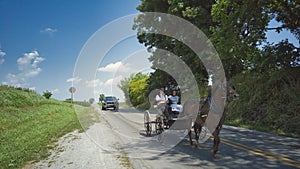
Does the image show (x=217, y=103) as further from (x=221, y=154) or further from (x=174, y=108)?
(x=174, y=108)

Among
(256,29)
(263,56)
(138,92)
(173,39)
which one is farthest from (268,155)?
(138,92)

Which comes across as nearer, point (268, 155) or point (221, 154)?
point (268, 155)

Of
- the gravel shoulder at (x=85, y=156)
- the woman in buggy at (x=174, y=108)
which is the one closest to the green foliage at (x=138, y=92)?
the woman in buggy at (x=174, y=108)

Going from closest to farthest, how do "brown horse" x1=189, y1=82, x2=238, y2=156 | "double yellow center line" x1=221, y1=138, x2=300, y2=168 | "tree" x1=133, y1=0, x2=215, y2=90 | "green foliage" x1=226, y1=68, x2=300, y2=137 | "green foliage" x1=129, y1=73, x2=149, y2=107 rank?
"double yellow center line" x1=221, y1=138, x2=300, y2=168, "brown horse" x1=189, y1=82, x2=238, y2=156, "green foliage" x1=226, y1=68, x2=300, y2=137, "tree" x1=133, y1=0, x2=215, y2=90, "green foliage" x1=129, y1=73, x2=149, y2=107

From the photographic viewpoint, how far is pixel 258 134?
11.0m

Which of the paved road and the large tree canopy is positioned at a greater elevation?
the large tree canopy

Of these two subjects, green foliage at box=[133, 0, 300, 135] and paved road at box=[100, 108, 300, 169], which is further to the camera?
green foliage at box=[133, 0, 300, 135]

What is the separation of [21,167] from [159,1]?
25596 millimetres

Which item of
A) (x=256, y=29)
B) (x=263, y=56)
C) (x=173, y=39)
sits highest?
(x=173, y=39)

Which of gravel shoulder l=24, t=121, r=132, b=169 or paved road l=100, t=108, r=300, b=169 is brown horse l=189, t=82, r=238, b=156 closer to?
paved road l=100, t=108, r=300, b=169

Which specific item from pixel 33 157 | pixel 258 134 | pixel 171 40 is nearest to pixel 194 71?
pixel 171 40

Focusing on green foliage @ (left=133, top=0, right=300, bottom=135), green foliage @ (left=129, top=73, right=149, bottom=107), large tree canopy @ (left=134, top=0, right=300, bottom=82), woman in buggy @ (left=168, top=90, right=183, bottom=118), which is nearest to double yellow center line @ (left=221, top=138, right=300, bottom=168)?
woman in buggy @ (left=168, top=90, right=183, bottom=118)

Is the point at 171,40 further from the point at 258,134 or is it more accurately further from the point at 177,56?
the point at 258,134

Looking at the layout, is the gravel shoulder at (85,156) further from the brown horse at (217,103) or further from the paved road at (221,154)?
the brown horse at (217,103)
